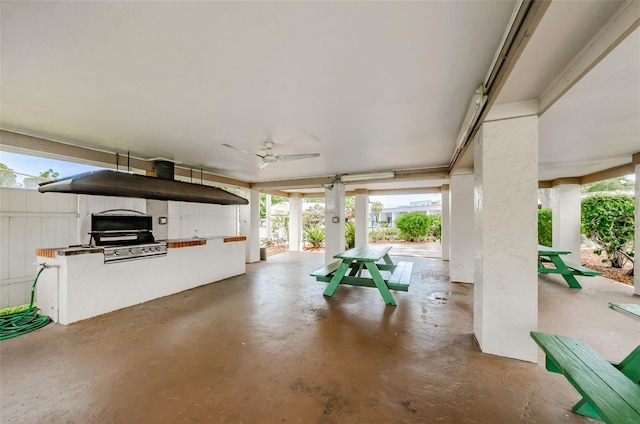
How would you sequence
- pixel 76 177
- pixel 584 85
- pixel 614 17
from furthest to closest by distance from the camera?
1. pixel 76 177
2. pixel 584 85
3. pixel 614 17

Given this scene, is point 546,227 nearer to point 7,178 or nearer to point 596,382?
point 596,382

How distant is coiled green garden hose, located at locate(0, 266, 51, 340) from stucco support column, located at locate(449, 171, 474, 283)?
21.8ft

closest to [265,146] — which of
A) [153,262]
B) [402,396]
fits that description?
[153,262]

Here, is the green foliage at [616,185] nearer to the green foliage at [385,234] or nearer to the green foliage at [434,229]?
the green foliage at [434,229]

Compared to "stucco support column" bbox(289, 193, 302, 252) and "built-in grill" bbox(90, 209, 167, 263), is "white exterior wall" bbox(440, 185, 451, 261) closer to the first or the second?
"stucco support column" bbox(289, 193, 302, 252)

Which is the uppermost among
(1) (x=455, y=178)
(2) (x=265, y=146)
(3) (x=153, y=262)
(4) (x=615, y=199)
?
(2) (x=265, y=146)

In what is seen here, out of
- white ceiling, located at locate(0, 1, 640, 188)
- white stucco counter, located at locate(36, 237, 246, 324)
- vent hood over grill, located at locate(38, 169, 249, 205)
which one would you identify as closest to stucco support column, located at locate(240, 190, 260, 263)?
vent hood over grill, located at locate(38, 169, 249, 205)

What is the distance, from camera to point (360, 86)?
2.14 m

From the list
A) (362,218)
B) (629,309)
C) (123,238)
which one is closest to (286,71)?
(629,309)

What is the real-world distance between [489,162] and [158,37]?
9.44 ft

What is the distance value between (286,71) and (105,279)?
3823 mm

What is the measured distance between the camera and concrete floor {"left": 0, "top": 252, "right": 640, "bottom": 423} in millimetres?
1634

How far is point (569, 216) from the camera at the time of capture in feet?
20.4

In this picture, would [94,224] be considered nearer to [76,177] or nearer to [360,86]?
[76,177]
